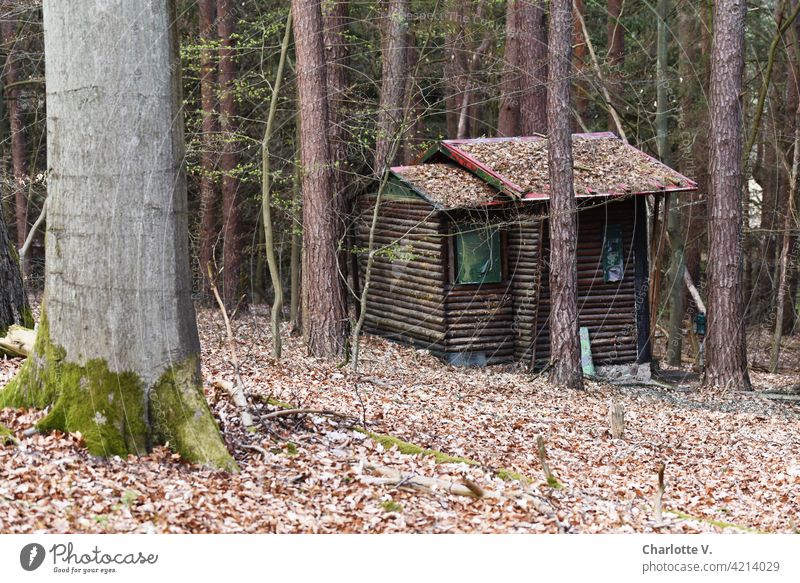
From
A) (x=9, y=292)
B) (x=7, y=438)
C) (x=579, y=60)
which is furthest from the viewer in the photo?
(x=579, y=60)

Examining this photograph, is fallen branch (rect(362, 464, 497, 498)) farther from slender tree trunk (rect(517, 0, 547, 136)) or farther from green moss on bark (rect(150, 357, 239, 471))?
slender tree trunk (rect(517, 0, 547, 136))

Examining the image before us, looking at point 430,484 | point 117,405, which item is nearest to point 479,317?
point 430,484

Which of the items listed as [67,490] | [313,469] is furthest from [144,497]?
[313,469]

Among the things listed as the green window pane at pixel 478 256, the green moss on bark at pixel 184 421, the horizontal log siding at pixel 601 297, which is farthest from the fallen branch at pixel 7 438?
the horizontal log siding at pixel 601 297

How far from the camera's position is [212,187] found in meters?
19.2

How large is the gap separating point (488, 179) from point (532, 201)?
85cm

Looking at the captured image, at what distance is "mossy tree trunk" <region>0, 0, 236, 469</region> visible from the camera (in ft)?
19.2

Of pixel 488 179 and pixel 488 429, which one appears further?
pixel 488 179

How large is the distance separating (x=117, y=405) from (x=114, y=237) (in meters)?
1.10

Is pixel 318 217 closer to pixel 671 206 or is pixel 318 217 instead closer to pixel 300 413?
pixel 300 413

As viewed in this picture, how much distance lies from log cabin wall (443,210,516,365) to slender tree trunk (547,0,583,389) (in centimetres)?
192

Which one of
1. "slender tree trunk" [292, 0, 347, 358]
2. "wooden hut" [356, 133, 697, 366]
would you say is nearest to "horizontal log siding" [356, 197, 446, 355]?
"wooden hut" [356, 133, 697, 366]

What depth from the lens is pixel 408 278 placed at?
56.2 feet
